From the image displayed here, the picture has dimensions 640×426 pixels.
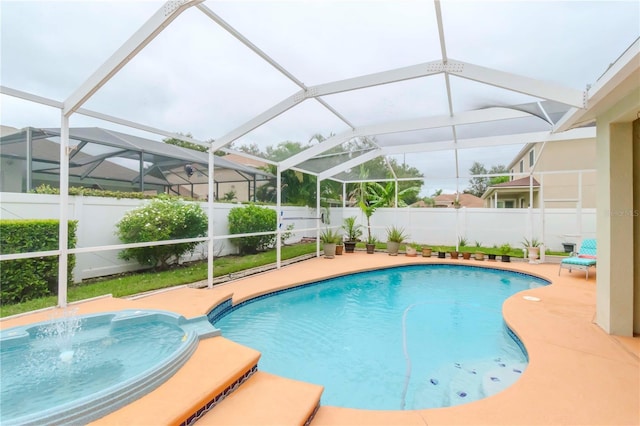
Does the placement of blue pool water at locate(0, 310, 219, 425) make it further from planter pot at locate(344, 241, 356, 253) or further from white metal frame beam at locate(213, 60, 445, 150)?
planter pot at locate(344, 241, 356, 253)

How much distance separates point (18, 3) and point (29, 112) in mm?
2051

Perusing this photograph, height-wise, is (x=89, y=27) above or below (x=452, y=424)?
above

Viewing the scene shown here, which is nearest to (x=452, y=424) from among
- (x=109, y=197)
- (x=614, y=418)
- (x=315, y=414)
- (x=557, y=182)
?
(x=315, y=414)

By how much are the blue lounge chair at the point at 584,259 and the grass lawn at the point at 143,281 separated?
8.62m

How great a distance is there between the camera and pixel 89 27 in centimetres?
385

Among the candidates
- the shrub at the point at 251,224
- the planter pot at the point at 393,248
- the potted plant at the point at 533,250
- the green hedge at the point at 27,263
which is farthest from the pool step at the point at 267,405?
the potted plant at the point at 533,250

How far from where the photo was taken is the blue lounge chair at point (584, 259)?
7.80 meters

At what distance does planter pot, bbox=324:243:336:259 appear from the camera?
11672 mm

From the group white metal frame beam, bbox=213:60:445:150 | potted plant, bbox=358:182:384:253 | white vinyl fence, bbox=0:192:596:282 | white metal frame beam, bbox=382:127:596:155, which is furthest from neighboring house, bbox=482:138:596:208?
white metal frame beam, bbox=213:60:445:150

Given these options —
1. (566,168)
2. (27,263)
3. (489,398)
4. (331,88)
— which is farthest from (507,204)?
(27,263)

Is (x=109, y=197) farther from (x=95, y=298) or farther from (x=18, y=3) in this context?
(x=18, y=3)

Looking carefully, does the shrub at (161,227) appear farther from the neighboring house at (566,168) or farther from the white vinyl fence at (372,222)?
the neighboring house at (566,168)

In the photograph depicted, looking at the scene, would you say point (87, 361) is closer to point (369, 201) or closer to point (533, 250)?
point (533, 250)

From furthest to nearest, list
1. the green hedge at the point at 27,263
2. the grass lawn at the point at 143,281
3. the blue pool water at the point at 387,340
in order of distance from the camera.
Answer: the grass lawn at the point at 143,281 → the green hedge at the point at 27,263 → the blue pool water at the point at 387,340
